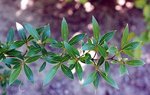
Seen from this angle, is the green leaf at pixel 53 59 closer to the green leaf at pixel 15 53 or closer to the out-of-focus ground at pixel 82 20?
the green leaf at pixel 15 53

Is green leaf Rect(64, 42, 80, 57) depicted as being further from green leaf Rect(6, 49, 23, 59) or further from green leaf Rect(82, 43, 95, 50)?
green leaf Rect(6, 49, 23, 59)

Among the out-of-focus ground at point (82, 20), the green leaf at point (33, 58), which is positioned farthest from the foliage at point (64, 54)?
the out-of-focus ground at point (82, 20)

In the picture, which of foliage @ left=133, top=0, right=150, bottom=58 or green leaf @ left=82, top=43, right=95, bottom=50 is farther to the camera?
foliage @ left=133, top=0, right=150, bottom=58

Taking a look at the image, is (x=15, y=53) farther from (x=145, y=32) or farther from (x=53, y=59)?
(x=145, y=32)

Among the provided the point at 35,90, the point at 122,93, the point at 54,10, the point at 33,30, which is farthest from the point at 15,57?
the point at 54,10

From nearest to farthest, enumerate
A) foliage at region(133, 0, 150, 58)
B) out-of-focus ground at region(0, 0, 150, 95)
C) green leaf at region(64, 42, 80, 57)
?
1. green leaf at region(64, 42, 80, 57)
2. foliage at region(133, 0, 150, 58)
3. out-of-focus ground at region(0, 0, 150, 95)

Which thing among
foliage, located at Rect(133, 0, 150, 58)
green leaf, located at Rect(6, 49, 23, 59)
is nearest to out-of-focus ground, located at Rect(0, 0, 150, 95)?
foliage, located at Rect(133, 0, 150, 58)

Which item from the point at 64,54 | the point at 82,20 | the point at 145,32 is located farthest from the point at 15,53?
the point at 82,20

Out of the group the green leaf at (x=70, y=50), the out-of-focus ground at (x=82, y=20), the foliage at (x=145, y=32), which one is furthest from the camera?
the out-of-focus ground at (x=82, y=20)
